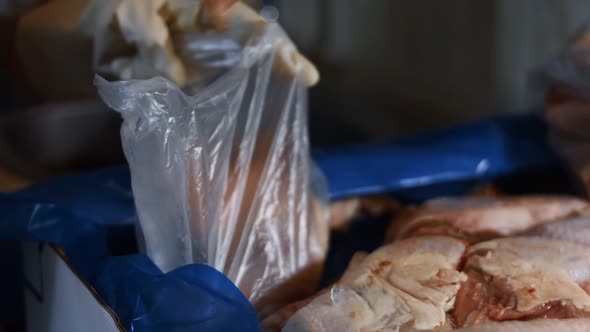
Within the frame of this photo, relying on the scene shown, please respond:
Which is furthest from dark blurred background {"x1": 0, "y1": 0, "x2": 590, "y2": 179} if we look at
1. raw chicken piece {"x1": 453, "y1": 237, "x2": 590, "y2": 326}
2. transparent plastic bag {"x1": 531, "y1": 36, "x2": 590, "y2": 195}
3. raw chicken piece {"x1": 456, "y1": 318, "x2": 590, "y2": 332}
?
raw chicken piece {"x1": 456, "y1": 318, "x2": 590, "y2": 332}

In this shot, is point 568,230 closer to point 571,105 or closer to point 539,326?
point 539,326

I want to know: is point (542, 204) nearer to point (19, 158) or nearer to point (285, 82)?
point (285, 82)

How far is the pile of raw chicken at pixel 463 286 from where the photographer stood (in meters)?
0.62

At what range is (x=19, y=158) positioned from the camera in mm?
1293

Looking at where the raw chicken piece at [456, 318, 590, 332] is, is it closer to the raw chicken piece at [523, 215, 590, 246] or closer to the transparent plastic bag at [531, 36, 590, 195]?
the raw chicken piece at [523, 215, 590, 246]

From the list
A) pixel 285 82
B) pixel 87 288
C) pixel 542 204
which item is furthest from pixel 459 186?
pixel 87 288

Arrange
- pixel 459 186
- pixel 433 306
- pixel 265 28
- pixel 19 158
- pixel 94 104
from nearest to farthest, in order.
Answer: pixel 433 306 < pixel 265 28 < pixel 459 186 < pixel 19 158 < pixel 94 104

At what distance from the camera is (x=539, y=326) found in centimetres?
60

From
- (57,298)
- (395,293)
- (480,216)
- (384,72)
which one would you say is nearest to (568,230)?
(480,216)

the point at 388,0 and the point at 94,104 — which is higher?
the point at 388,0

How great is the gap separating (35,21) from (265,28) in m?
0.29

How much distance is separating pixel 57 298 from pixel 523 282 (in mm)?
489

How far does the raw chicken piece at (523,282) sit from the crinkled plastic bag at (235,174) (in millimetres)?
209

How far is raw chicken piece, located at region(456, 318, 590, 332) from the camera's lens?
23.5 inches
